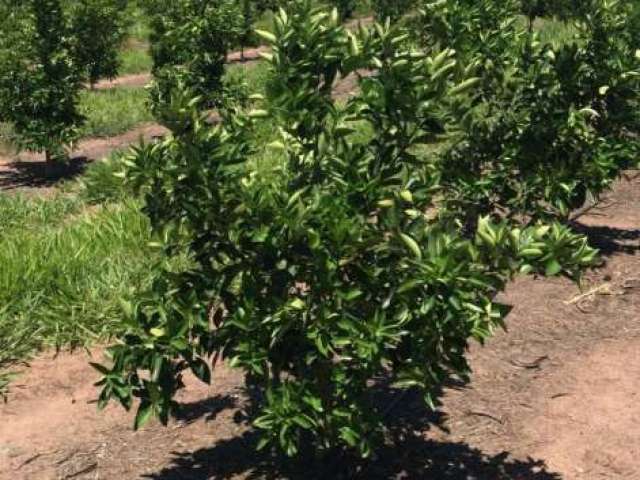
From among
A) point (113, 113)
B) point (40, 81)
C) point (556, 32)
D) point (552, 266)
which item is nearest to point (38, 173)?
point (40, 81)

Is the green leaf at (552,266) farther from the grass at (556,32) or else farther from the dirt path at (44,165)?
the grass at (556,32)

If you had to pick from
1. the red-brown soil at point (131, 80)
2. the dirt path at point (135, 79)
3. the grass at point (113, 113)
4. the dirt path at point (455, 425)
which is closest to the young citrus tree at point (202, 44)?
the grass at point (113, 113)

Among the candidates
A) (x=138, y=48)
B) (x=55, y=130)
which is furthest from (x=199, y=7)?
Answer: (x=138, y=48)

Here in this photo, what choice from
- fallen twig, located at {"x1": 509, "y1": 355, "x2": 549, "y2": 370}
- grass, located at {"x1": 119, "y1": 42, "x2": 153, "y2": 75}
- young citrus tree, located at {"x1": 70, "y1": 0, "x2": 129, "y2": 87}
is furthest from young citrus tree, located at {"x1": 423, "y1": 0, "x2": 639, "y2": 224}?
grass, located at {"x1": 119, "y1": 42, "x2": 153, "y2": 75}

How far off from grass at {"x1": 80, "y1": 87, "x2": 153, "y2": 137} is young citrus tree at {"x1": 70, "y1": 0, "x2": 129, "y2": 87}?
0.70m

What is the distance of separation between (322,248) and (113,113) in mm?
13138

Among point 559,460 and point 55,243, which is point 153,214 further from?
point 55,243

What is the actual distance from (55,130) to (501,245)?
34.2ft

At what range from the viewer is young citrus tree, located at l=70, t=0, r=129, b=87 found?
17.1 metres

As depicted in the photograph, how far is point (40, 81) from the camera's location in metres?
12.2

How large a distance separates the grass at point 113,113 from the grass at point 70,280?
694 cm

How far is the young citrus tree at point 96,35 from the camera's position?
17.1 metres

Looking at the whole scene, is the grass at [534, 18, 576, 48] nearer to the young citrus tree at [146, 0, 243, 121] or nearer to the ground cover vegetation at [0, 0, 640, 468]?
the young citrus tree at [146, 0, 243, 121]

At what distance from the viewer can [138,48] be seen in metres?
27.1
